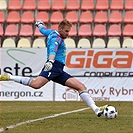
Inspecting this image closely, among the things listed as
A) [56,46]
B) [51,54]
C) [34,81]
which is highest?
[56,46]

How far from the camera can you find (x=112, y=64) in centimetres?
1977

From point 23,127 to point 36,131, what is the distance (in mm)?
705

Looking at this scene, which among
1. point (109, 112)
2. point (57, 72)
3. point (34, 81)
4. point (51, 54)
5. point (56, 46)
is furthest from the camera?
point (57, 72)

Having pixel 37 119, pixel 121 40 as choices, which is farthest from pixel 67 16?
pixel 37 119

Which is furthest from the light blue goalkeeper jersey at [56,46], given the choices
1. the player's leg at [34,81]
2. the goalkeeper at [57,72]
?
the player's leg at [34,81]

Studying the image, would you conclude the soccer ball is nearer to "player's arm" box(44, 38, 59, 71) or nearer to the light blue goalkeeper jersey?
the light blue goalkeeper jersey

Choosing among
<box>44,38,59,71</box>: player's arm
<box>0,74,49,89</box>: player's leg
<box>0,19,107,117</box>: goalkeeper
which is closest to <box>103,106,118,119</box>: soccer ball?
<box>0,19,107,117</box>: goalkeeper

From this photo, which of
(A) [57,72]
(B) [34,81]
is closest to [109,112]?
(A) [57,72]

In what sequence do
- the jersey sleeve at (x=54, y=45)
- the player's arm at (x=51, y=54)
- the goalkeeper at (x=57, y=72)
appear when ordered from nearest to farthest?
the player's arm at (x=51, y=54), the jersey sleeve at (x=54, y=45), the goalkeeper at (x=57, y=72)

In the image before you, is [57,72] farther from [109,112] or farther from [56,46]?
[109,112]

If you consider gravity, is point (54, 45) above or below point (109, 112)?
above

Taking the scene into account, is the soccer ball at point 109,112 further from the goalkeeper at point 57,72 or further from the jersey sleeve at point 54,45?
the jersey sleeve at point 54,45

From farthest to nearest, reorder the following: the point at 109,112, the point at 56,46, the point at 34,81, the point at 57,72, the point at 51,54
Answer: the point at 57,72 → the point at 34,81 → the point at 109,112 → the point at 56,46 → the point at 51,54

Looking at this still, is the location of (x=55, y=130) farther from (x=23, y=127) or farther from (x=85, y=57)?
(x=85, y=57)
